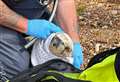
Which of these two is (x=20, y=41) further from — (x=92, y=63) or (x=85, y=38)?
(x=85, y=38)

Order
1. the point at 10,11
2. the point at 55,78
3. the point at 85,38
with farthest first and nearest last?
1. the point at 85,38
2. the point at 10,11
3. the point at 55,78

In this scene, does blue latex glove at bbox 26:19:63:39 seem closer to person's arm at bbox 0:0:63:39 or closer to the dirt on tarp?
person's arm at bbox 0:0:63:39

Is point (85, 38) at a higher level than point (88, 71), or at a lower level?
lower

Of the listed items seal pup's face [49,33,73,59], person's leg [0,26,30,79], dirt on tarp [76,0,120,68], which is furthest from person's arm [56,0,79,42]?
dirt on tarp [76,0,120,68]

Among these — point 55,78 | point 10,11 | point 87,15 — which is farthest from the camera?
point 87,15

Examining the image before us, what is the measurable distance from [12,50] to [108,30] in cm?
365

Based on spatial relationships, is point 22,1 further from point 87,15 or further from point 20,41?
point 87,15

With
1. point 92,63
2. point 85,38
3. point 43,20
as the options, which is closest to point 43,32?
point 43,20

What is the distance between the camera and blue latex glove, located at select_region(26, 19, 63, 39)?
11.5 feet

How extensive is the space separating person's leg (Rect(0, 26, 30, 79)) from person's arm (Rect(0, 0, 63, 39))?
0.07 meters

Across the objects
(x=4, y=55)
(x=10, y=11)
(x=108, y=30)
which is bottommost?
(x=108, y=30)

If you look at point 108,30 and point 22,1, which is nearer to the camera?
point 22,1

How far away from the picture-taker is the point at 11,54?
356cm

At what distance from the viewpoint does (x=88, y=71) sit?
303 centimetres
